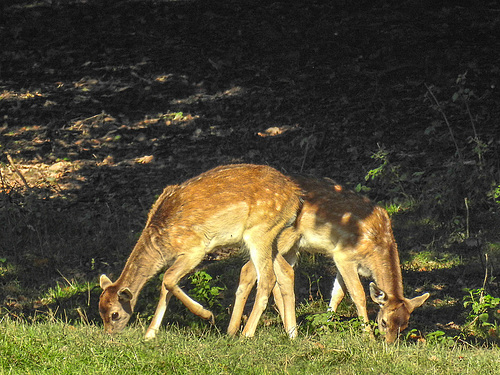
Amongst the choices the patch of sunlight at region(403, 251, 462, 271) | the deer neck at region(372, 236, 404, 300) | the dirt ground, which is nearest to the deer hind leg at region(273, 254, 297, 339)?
the deer neck at region(372, 236, 404, 300)

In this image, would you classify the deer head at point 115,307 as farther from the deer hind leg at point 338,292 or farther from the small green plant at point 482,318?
the small green plant at point 482,318

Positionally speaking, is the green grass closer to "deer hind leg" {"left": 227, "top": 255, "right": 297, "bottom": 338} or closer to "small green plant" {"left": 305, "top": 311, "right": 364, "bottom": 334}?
"small green plant" {"left": 305, "top": 311, "right": 364, "bottom": 334}

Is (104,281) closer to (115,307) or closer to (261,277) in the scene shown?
(115,307)

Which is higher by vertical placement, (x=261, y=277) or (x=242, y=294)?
(x=261, y=277)

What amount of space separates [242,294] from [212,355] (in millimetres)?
1832

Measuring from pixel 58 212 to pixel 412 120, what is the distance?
5.78m

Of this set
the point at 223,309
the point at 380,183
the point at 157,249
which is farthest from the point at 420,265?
the point at 157,249

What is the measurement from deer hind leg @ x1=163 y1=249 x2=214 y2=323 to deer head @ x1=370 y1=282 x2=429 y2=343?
5.33ft

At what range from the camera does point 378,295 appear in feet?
25.5

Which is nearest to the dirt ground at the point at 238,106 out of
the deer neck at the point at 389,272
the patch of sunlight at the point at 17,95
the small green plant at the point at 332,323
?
the patch of sunlight at the point at 17,95

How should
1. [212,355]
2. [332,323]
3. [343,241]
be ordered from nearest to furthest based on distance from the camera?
[212,355], [332,323], [343,241]

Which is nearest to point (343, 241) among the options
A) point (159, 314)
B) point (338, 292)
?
point (338, 292)

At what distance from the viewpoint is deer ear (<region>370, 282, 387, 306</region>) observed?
7711 millimetres

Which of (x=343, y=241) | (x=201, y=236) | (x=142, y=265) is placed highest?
(x=201, y=236)
